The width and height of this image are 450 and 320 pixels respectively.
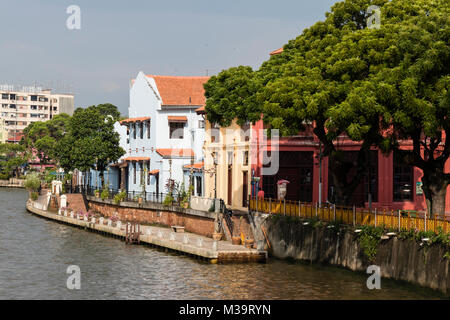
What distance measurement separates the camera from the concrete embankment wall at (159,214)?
158 feet

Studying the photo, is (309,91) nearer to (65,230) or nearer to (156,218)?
(156,218)

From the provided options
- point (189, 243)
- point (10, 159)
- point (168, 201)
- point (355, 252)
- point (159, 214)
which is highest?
point (10, 159)

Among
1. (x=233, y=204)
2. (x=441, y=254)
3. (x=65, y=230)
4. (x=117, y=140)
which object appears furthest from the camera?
(x=117, y=140)

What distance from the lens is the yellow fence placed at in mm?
30822

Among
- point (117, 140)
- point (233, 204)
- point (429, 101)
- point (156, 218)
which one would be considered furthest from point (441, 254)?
point (117, 140)

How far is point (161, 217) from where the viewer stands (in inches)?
2195

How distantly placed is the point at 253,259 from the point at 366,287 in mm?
8776

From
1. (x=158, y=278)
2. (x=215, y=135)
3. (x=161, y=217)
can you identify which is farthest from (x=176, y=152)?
(x=158, y=278)

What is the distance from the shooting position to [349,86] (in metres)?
32.7

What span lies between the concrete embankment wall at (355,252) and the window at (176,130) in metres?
24.7

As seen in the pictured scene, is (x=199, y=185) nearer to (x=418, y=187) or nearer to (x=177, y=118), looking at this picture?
(x=177, y=118)

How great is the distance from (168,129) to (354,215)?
33.3 m

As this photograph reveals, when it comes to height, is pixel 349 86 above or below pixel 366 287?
above

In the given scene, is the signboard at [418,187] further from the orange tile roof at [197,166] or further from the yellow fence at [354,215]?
the orange tile roof at [197,166]
